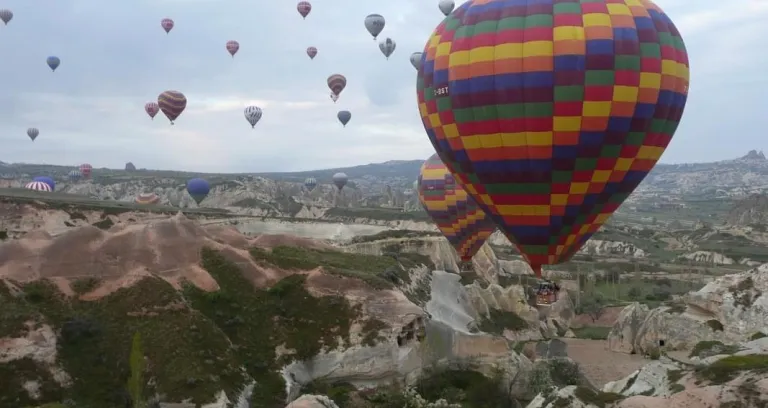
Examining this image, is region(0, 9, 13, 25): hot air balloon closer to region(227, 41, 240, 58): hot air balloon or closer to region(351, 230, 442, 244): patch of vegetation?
region(227, 41, 240, 58): hot air balloon

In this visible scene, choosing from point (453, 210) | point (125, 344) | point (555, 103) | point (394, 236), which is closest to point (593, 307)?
point (394, 236)

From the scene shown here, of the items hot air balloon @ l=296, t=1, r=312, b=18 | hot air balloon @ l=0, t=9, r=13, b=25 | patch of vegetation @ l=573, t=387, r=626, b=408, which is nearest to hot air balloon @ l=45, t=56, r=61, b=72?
hot air balloon @ l=0, t=9, r=13, b=25

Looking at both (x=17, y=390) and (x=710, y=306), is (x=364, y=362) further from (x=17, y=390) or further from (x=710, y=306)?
(x=710, y=306)

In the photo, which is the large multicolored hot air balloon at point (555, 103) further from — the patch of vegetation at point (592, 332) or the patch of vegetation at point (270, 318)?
the patch of vegetation at point (592, 332)

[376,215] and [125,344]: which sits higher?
[376,215]

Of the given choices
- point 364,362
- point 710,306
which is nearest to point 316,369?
point 364,362

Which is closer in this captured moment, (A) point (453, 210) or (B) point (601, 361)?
(A) point (453, 210)

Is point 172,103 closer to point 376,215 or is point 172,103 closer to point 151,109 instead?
point 151,109

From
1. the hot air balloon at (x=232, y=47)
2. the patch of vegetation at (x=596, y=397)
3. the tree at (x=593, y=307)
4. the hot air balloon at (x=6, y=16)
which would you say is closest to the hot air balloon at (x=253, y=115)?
the hot air balloon at (x=232, y=47)
